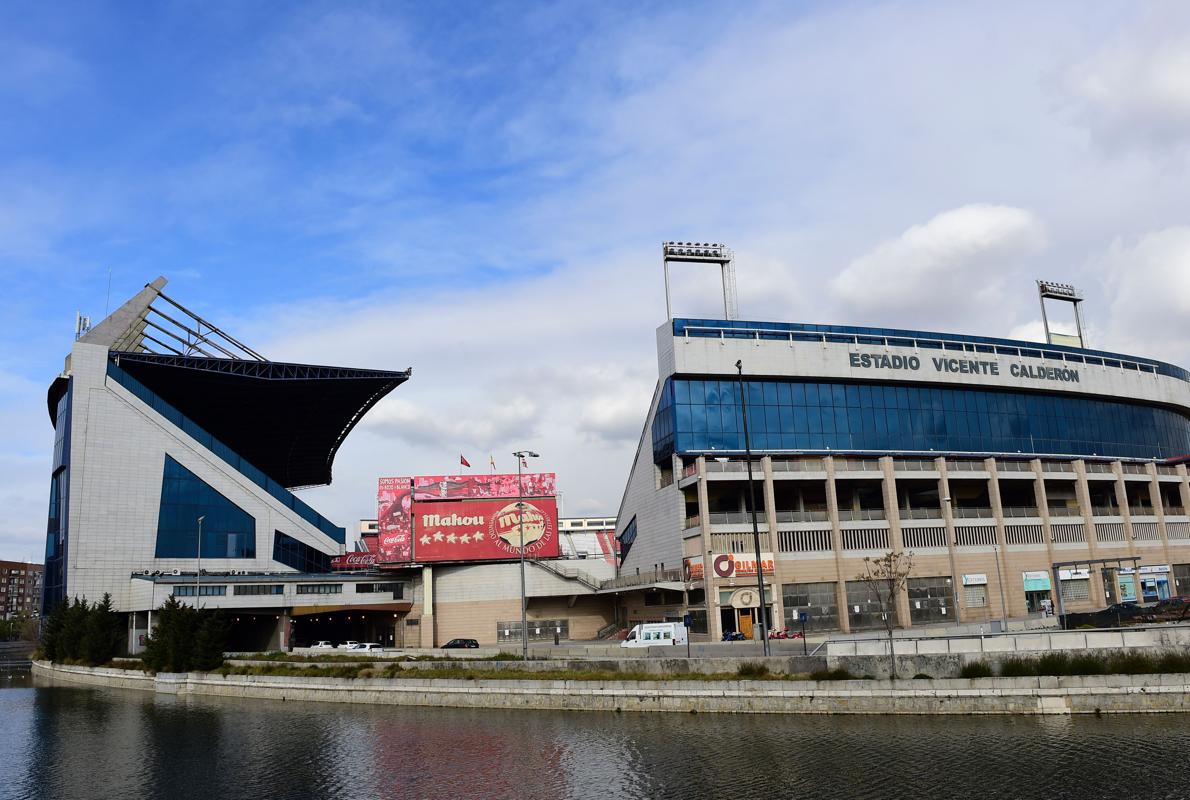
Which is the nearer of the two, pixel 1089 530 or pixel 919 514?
pixel 919 514

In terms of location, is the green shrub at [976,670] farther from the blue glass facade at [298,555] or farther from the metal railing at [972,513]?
the blue glass facade at [298,555]

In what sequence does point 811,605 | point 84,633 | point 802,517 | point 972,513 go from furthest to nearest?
point 84,633
point 972,513
point 802,517
point 811,605

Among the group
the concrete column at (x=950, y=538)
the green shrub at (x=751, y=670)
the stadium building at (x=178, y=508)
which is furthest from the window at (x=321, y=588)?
the concrete column at (x=950, y=538)

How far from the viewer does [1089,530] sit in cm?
7944

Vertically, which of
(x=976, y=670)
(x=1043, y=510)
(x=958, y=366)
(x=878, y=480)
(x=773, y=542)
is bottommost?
(x=976, y=670)

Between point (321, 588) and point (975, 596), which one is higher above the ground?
point (321, 588)

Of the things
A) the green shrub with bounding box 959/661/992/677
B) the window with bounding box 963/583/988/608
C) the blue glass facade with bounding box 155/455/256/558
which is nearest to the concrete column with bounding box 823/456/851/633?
the window with bounding box 963/583/988/608

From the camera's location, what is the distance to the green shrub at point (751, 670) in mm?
39753

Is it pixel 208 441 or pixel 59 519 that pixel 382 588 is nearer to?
pixel 208 441

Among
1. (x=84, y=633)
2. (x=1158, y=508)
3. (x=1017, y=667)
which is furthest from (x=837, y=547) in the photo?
(x=84, y=633)

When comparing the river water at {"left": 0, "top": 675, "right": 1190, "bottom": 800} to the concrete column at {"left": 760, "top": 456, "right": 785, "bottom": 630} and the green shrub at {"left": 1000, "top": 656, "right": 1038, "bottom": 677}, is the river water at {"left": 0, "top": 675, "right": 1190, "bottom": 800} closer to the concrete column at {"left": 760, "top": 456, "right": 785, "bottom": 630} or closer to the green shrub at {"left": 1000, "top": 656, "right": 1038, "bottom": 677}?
the green shrub at {"left": 1000, "top": 656, "right": 1038, "bottom": 677}

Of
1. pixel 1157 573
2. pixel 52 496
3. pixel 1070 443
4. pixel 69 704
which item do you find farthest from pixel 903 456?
pixel 52 496

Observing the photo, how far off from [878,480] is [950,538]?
7.48 metres

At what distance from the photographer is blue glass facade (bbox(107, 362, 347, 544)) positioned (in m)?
92.3
